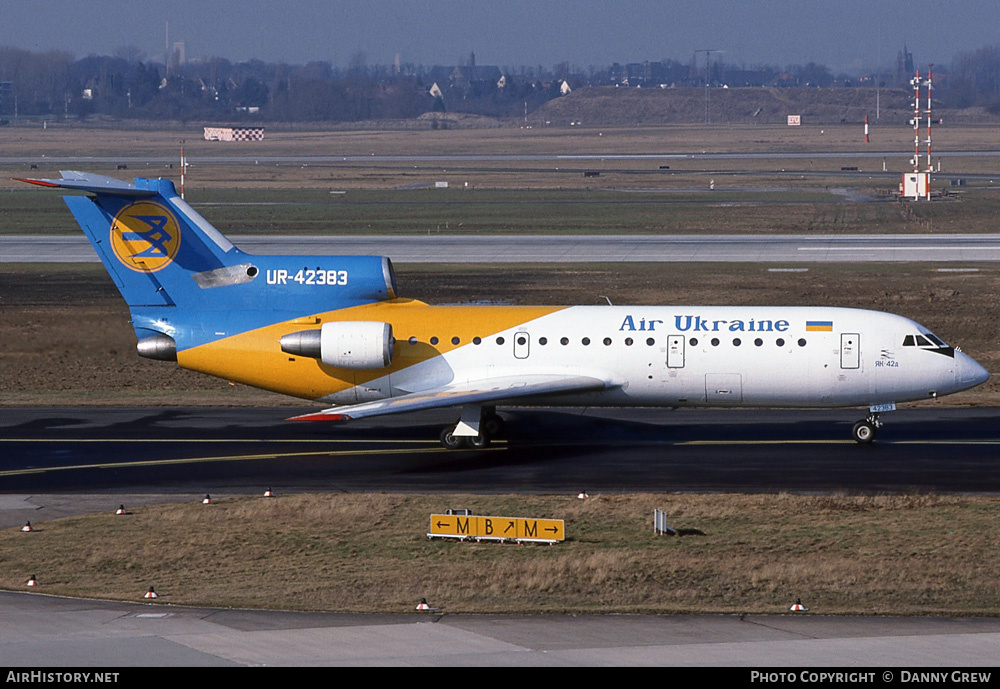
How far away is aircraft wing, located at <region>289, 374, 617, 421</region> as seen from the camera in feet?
103

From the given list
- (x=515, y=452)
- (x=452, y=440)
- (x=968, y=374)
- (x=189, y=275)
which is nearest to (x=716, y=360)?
(x=515, y=452)

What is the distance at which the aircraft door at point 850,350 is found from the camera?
3300 centimetres

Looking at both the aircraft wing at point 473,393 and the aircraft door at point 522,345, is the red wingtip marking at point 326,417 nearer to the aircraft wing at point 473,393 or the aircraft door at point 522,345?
the aircraft wing at point 473,393

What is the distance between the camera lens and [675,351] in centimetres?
3319

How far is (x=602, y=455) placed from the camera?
1291 inches

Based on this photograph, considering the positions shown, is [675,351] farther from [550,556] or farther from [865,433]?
[550,556]

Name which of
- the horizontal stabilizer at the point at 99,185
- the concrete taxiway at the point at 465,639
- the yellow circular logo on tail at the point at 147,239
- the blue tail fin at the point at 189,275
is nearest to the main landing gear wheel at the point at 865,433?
the blue tail fin at the point at 189,275

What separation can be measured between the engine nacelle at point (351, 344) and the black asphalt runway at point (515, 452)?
97.4 inches

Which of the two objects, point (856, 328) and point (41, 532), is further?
point (856, 328)

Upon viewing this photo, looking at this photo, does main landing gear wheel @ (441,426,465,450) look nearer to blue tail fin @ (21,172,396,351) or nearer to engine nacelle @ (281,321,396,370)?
engine nacelle @ (281,321,396,370)
